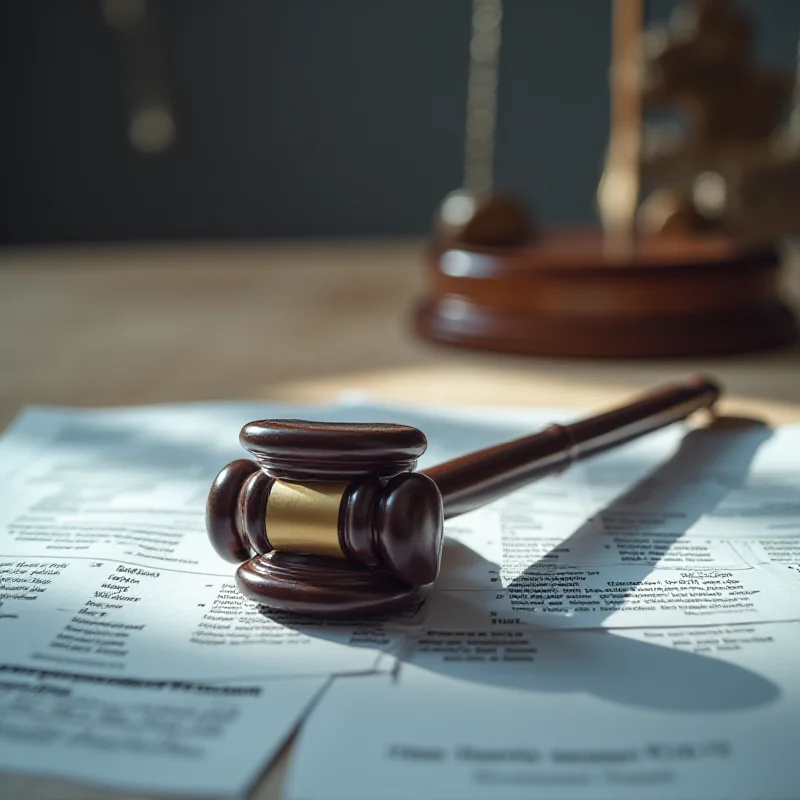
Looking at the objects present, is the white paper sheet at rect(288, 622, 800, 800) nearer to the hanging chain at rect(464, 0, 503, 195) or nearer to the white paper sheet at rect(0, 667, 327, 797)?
the white paper sheet at rect(0, 667, 327, 797)

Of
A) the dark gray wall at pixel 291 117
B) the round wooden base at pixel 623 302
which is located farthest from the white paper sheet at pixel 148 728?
the dark gray wall at pixel 291 117

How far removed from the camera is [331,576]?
0.43 metres

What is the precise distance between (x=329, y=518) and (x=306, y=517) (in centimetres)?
1

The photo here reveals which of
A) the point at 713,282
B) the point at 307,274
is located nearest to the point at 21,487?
the point at 713,282

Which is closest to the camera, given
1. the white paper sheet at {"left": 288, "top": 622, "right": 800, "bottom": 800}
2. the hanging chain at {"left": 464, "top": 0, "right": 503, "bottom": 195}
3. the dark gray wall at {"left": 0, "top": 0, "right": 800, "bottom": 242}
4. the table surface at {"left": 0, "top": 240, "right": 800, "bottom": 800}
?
the white paper sheet at {"left": 288, "top": 622, "right": 800, "bottom": 800}

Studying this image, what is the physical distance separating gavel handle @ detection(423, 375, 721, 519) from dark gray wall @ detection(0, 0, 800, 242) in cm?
170

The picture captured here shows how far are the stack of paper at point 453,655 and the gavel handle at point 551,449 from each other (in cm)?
3

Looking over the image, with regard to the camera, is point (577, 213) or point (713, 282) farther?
point (577, 213)

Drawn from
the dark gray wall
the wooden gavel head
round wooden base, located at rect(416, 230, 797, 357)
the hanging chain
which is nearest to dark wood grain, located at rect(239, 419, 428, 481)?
the wooden gavel head

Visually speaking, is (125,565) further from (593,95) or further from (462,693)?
(593,95)

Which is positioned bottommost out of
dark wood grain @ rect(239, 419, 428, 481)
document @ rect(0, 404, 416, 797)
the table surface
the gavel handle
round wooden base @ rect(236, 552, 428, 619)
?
the table surface

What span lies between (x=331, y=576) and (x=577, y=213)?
2079 millimetres

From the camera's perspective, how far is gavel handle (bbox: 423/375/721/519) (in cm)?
49

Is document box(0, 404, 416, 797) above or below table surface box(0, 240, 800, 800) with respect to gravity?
above
